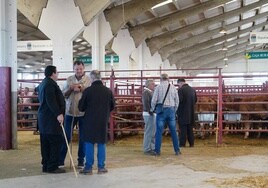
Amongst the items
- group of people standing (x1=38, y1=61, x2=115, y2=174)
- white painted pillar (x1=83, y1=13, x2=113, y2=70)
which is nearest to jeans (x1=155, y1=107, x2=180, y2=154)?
group of people standing (x1=38, y1=61, x2=115, y2=174)

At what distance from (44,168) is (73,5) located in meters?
7.68

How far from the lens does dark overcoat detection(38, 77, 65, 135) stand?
6.65 m

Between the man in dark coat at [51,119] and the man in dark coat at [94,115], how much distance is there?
0.37 meters

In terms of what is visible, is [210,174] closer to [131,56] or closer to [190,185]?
[190,185]

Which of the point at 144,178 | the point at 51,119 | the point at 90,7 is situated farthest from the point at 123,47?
the point at 144,178

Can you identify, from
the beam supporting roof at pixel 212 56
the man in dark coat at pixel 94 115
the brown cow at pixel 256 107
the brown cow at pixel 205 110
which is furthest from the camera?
the beam supporting roof at pixel 212 56

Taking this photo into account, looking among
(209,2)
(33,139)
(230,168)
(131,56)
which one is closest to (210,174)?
(230,168)

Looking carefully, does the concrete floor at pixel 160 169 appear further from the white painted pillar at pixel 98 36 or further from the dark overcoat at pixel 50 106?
the white painted pillar at pixel 98 36

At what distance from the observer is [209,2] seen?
64.0 feet

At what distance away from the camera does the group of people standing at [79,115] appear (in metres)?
6.60

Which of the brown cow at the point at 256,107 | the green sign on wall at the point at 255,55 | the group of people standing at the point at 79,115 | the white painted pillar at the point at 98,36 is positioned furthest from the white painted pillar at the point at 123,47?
the green sign on wall at the point at 255,55

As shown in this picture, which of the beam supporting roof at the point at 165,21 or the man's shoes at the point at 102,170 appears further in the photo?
the beam supporting roof at the point at 165,21

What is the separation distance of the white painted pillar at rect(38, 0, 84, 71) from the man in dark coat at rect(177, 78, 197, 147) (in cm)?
452

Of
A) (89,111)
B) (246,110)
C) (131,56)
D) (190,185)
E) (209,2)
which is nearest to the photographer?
(190,185)
